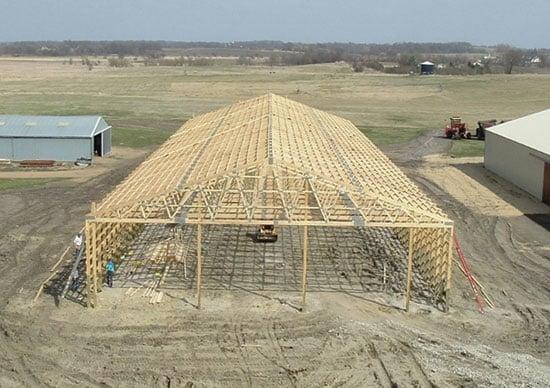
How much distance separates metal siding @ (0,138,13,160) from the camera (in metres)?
39.2

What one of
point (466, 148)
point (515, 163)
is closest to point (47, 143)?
point (515, 163)

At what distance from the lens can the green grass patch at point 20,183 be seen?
108ft

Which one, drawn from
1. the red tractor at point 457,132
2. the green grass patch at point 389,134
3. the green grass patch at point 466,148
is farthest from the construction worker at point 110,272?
the red tractor at point 457,132

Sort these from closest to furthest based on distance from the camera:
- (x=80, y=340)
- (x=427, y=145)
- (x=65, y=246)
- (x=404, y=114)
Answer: (x=80, y=340) < (x=65, y=246) < (x=427, y=145) < (x=404, y=114)

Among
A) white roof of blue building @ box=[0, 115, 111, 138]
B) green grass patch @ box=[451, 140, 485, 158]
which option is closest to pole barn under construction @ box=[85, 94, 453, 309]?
white roof of blue building @ box=[0, 115, 111, 138]

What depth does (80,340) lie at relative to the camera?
52.6 ft

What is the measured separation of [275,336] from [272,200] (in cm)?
593

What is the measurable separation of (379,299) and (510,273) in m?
5.11

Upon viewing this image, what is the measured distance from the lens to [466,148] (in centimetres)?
4659

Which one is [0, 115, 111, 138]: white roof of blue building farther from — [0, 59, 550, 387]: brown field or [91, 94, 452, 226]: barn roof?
[91, 94, 452, 226]: barn roof

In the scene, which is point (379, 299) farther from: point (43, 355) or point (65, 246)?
point (65, 246)

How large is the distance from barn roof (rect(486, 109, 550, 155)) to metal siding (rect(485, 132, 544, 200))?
30cm

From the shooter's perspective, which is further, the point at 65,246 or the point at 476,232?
the point at 476,232

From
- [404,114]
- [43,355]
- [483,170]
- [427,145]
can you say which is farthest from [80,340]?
[404,114]
